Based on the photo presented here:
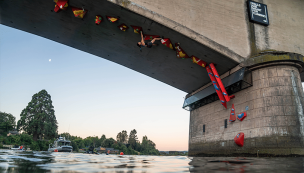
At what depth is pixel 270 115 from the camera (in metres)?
12.9

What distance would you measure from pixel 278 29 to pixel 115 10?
1291 centimetres

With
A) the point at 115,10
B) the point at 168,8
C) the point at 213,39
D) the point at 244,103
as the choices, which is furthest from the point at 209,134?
the point at 115,10

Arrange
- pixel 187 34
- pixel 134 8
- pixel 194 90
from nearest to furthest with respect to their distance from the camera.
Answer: pixel 134 8, pixel 187 34, pixel 194 90

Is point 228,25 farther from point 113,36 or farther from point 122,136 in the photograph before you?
point 122,136

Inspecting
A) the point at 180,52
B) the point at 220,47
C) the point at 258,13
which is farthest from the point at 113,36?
the point at 258,13

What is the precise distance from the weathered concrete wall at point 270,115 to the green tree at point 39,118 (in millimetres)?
44434

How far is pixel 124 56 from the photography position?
62.3ft

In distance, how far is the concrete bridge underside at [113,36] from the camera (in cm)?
1399

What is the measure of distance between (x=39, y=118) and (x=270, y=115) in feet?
167

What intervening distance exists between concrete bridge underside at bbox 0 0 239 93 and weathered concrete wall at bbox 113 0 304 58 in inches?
29.7

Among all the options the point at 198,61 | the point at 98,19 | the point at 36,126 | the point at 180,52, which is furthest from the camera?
the point at 36,126

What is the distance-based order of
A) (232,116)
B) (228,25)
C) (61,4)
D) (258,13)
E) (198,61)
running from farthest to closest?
1. (258,13)
2. (198,61)
3. (228,25)
4. (232,116)
5. (61,4)

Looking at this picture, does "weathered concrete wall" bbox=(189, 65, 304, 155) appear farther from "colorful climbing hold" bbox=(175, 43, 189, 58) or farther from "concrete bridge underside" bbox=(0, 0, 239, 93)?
"colorful climbing hold" bbox=(175, 43, 189, 58)

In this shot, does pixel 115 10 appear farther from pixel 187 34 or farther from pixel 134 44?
pixel 187 34
